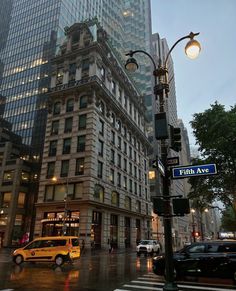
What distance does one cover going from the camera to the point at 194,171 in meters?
7.99

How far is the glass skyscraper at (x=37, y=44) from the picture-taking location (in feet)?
217

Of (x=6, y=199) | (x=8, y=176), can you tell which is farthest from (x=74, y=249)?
(x=8, y=176)

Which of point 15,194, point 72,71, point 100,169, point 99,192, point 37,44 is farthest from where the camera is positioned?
point 37,44

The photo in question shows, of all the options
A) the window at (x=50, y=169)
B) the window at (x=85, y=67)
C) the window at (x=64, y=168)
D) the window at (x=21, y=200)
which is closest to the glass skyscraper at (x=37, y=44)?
the window at (x=21, y=200)

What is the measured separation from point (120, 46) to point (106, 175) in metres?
59.8

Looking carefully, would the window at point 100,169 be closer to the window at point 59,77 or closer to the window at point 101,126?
the window at point 101,126

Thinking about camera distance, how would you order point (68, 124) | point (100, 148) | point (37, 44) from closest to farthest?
point (100, 148) < point (68, 124) < point (37, 44)

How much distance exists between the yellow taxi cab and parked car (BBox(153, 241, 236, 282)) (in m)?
9.08

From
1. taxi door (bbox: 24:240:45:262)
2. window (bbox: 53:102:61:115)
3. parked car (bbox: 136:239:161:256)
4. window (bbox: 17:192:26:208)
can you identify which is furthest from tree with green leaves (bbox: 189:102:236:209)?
window (bbox: 17:192:26:208)

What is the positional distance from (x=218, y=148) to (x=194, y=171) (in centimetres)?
2048

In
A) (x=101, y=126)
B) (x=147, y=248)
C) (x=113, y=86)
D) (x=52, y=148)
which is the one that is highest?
(x=113, y=86)

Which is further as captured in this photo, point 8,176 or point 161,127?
point 8,176

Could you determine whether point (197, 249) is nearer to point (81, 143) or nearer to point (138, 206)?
point (81, 143)

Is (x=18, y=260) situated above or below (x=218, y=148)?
below
